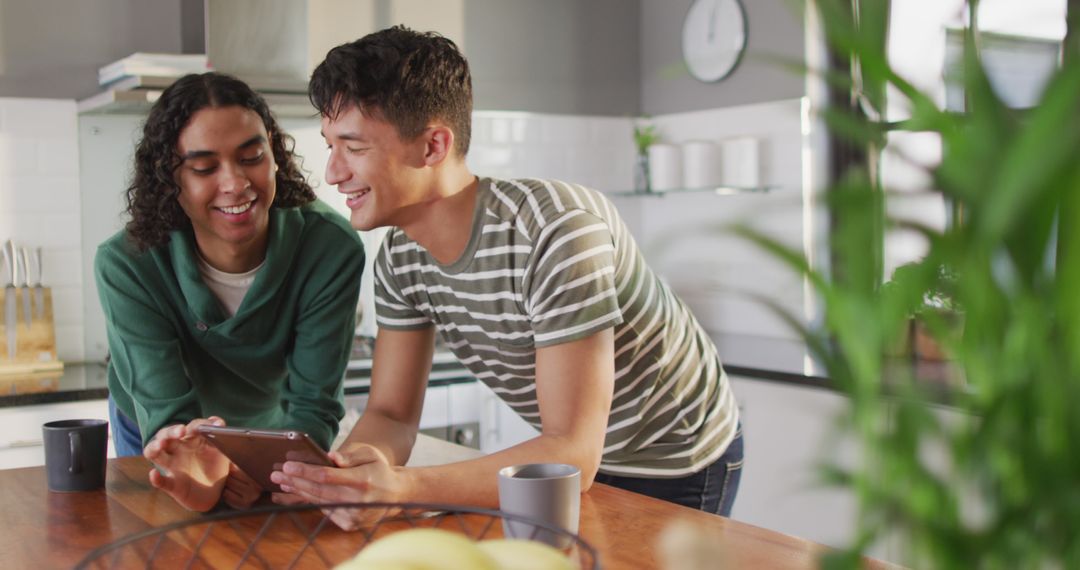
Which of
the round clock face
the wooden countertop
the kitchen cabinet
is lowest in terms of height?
the kitchen cabinet

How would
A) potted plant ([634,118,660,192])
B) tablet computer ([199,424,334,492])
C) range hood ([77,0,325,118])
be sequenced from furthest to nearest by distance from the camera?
potted plant ([634,118,660,192]), range hood ([77,0,325,118]), tablet computer ([199,424,334,492])

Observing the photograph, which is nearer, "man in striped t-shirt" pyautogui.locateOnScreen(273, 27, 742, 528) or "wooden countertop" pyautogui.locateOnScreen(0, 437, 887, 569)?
"wooden countertop" pyautogui.locateOnScreen(0, 437, 887, 569)

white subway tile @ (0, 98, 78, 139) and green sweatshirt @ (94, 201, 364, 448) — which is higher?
white subway tile @ (0, 98, 78, 139)

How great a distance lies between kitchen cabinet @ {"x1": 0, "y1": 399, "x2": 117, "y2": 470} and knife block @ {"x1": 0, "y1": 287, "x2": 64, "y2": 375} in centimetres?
48

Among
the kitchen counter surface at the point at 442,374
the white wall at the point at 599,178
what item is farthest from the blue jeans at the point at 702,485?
the white wall at the point at 599,178

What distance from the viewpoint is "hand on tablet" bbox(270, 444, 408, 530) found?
1404mm

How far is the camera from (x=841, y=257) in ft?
1.15

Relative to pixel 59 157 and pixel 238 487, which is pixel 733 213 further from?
pixel 238 487

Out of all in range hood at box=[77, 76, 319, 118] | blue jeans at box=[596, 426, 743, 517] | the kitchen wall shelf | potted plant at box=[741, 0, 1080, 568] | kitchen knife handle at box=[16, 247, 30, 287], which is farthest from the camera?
the kitchen wall shelf

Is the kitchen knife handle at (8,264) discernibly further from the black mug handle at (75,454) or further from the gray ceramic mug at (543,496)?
the gray ceramic mug at (543,496)

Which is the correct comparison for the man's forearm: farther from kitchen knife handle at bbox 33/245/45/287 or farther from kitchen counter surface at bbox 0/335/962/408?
kitchen knife handle at bbox 33/245/45/287

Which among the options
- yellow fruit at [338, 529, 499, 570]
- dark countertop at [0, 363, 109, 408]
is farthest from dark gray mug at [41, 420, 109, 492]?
dark countertop at [0, 363, 109, 408]

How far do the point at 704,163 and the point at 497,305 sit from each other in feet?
8.97

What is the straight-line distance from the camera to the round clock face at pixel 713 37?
14.1 feet
